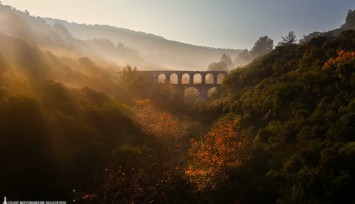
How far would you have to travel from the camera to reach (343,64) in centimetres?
4588

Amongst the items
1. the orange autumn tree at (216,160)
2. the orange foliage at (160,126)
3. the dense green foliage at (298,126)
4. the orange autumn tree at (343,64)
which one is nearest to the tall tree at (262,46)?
the dense green foliage at (298,126)

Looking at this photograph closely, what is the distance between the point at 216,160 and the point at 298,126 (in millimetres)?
11233

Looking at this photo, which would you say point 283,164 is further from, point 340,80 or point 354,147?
point 340,80

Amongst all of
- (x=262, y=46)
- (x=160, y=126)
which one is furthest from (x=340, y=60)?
(x=262, y=46)

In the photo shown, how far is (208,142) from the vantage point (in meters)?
45.9

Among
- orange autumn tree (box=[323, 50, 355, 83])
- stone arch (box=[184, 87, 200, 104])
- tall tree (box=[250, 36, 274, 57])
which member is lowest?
stone arch (box=[184, 87, 200, 104])

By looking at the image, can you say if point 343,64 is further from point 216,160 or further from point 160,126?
point 160,126

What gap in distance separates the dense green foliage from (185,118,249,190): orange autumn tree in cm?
120

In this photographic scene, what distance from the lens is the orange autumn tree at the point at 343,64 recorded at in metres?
45.0

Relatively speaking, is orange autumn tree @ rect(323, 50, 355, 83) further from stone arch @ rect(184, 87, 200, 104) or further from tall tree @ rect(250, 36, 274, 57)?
tall tree @ rect(250, 36, 274, 57)

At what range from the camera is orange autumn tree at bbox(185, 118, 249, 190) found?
118ft

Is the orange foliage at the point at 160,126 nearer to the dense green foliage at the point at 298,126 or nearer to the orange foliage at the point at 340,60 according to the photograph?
the dense green foliage at the point at 298,126

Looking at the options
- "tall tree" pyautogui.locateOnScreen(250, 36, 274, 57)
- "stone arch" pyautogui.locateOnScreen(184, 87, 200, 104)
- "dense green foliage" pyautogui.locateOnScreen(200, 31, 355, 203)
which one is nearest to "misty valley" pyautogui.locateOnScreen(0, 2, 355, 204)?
"dense green foliage" pyautogui.locateOnScreen(200, 31, 355, 203)

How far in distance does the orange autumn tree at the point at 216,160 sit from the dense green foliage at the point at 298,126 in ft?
3.93
